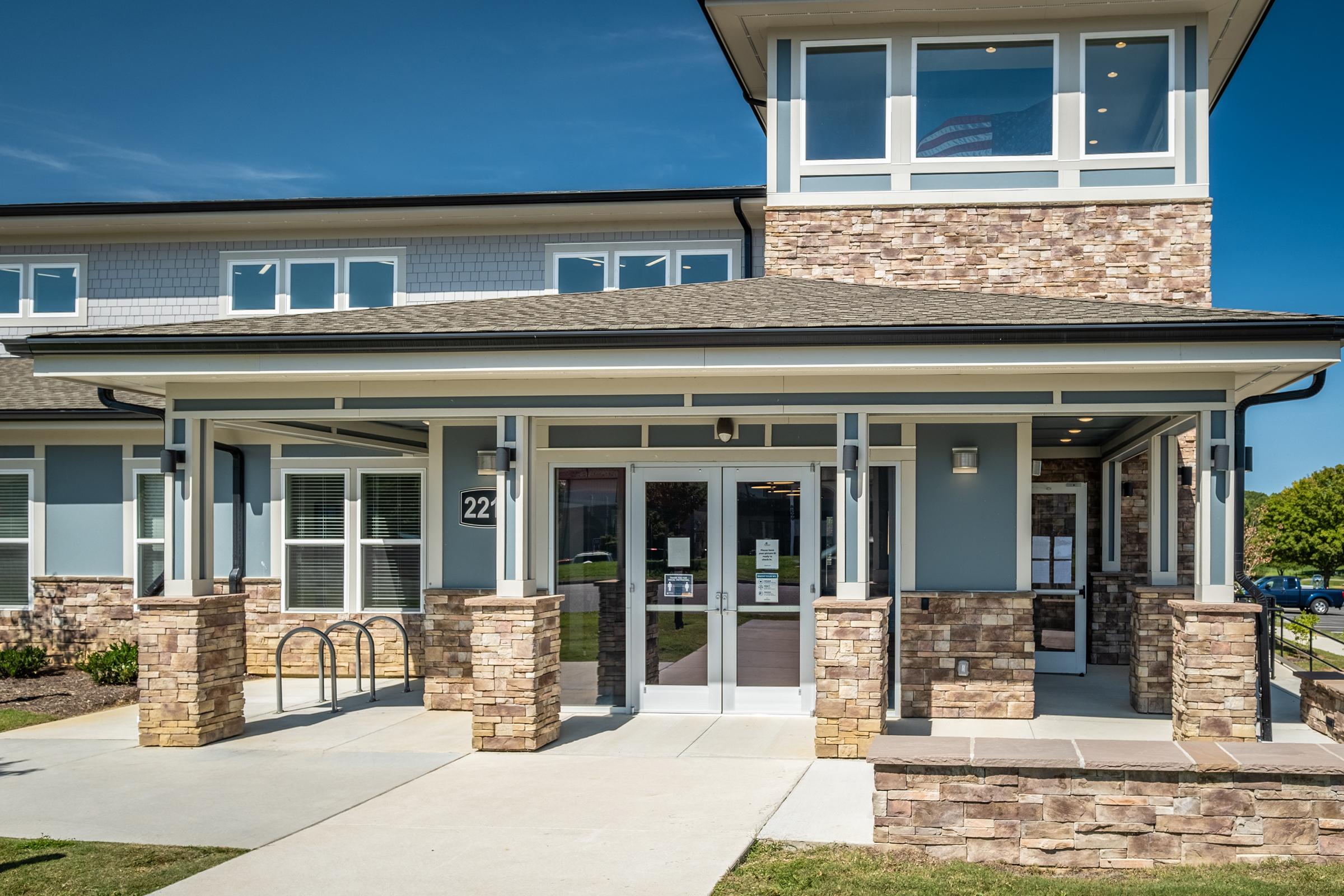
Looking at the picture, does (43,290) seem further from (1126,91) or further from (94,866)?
(1126,91)

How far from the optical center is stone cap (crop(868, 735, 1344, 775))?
6.29 metres

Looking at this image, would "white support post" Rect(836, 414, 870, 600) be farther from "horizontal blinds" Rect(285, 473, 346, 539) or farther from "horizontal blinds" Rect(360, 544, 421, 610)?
"horizontal blinds" Rect(285, 473, 346, 539)

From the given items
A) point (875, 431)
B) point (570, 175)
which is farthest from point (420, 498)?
point (570, 175)

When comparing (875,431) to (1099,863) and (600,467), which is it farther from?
(1099,863)

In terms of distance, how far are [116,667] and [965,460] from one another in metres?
10.1

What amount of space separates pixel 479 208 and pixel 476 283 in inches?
44.8

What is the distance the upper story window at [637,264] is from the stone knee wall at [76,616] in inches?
276

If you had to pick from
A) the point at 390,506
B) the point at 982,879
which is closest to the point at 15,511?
the point at 390,506

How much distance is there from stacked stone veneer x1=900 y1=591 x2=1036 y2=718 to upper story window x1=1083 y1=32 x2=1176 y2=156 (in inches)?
209

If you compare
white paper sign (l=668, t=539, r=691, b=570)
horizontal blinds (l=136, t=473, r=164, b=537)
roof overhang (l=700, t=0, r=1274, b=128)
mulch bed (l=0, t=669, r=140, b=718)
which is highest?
roof overhang (l=700, t=0, r=1274, b=128)

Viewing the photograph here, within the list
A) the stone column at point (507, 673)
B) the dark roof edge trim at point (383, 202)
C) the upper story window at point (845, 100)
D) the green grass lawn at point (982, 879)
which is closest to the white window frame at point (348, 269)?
the dark roof edge trim at point (383, 202)

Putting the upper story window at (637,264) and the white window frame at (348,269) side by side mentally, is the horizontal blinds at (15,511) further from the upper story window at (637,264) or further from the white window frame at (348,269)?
the upper story window at (637,264)

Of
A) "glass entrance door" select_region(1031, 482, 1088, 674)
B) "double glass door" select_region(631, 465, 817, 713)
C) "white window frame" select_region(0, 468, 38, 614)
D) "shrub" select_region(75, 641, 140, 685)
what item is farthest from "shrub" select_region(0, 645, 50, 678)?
"glass entrance door" select_region(1031, 482, 1088, 674)

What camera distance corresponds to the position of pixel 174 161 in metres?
49.4
